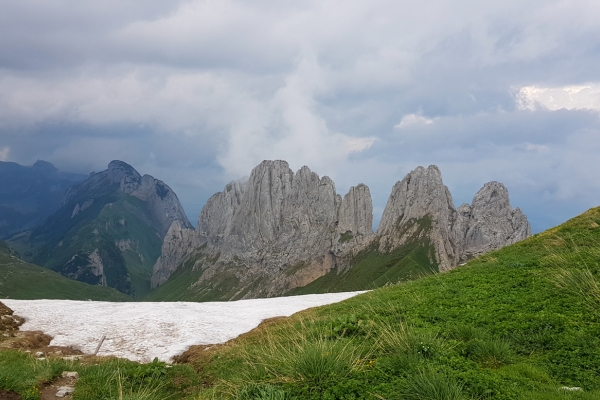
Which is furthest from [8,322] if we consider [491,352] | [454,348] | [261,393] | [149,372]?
[491,352]

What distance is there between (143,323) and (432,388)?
2143 cm

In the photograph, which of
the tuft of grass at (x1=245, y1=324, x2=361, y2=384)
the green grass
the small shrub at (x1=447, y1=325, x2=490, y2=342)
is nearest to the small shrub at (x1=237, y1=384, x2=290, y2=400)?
the tuft of grass at (x1=245, y1=324, x2=361, y2=384)

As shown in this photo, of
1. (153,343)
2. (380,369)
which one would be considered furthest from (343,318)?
(153,343)

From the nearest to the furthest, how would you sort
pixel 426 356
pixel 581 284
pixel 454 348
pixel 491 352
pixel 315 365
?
pixel 315 365, pixel 426 356, pixel 454 348, pixel 491 352, pixel 581 284

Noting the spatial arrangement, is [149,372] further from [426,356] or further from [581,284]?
[581,284]

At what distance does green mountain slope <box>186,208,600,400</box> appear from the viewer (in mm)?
8242

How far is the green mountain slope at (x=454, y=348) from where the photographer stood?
8.24 meters

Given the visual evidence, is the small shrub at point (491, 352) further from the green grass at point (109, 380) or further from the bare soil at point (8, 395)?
the bare soil at point (8, 395)

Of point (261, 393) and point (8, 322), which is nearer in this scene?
point (261, 393)

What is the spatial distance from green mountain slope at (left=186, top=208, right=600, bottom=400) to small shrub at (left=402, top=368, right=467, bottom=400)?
0.8 inches

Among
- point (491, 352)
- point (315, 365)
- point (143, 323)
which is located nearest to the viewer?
point (315, 365)

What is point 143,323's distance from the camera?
981 inches

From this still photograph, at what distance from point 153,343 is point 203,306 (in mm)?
11564

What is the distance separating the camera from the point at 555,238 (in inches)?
927
